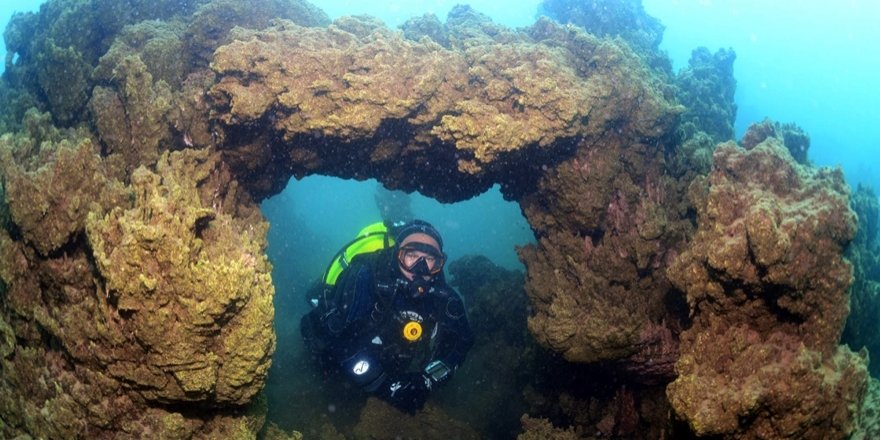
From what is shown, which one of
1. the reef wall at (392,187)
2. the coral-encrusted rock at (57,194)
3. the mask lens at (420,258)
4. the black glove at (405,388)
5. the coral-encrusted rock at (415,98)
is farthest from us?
the black glove at (405,388)

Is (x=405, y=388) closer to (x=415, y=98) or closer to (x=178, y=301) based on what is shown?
(x=415, y=98)

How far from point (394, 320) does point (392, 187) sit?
192 centimetres

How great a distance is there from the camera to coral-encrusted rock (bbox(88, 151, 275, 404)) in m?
2.69

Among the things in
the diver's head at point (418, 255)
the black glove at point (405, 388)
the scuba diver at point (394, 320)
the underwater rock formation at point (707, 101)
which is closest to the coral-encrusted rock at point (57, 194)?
the scuba diver at point (394, 320)

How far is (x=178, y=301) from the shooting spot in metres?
2.76

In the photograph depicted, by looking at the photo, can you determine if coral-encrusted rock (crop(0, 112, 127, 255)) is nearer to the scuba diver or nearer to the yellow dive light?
the scuba diver

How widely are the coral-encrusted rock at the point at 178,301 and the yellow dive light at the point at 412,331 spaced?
11.3 feet

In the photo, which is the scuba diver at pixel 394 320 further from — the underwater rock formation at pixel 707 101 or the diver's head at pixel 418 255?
the underwater rock formation at pixel 707 101

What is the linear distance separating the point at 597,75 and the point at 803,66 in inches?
3406

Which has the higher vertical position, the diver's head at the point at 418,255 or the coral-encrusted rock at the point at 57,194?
the diver's head at the point at 418,255

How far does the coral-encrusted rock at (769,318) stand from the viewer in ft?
10.4

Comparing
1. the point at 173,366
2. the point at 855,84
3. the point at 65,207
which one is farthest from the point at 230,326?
the point at 855,84

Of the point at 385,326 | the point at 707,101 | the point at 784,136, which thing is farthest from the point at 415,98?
the point at 707,101

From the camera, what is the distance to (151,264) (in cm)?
273
